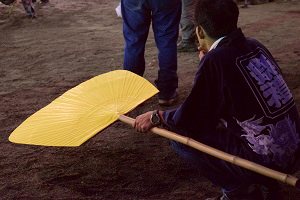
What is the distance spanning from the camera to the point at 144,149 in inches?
94.3

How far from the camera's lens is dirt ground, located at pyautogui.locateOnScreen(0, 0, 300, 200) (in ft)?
6.64

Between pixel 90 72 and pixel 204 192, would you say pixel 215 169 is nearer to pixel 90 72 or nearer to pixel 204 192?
pixel 204 192

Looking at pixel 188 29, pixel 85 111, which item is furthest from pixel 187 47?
pixel 85 111

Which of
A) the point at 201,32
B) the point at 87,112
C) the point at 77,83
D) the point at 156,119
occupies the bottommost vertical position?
the point at 77,83

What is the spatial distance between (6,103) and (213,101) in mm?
2220

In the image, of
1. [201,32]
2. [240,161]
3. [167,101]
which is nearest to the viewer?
[240,161]

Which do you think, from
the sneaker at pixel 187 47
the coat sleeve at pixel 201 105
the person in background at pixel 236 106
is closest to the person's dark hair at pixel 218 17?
the person in background at pixel 236 106

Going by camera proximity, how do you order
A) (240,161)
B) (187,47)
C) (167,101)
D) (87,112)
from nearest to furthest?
(240,161) → (87,112) → (167,101) → (187,47)

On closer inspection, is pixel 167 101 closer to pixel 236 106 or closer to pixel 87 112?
pixel 87 112

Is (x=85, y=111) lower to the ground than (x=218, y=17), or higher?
lower

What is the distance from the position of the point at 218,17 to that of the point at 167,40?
1.38 m

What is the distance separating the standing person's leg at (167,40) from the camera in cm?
279

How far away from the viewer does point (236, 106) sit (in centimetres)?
146

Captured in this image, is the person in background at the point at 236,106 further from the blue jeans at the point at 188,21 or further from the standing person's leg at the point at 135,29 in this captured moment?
the blue jeans at the point at 188,21
